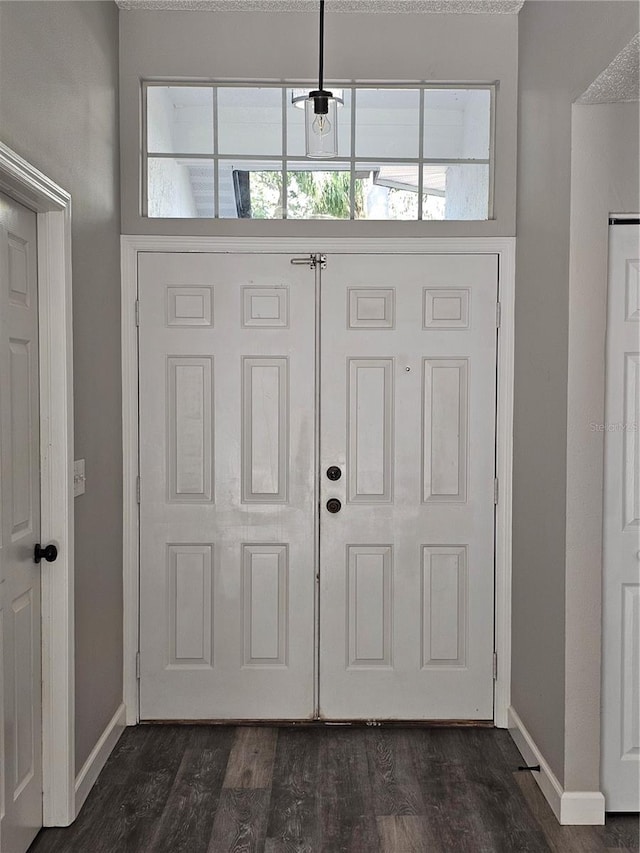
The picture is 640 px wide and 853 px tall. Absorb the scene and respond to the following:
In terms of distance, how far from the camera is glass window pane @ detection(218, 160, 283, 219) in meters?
3.62

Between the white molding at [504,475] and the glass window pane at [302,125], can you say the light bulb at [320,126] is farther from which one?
the white molding at [504,475]

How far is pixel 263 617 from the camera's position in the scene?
3662 mm

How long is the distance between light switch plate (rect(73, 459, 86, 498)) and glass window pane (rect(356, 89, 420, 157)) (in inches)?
69.8

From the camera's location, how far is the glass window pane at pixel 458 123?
3.61 metres

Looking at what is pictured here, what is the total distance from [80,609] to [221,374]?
3.86 feet

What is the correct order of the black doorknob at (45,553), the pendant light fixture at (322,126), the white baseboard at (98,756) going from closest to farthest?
the pendant light fixture at (322,126) < the black doorknob at (45,553) < the white baseboard at (98,756)

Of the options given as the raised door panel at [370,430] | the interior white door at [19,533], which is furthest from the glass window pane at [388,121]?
the interior white door at [19,533]

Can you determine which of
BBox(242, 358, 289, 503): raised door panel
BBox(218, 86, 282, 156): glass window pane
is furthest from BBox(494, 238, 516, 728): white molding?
BBox(218, 86, 282, 156): glass window pane

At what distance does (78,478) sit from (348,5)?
7.18ft

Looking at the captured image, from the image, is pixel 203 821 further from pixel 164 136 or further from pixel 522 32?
pixel 522 32

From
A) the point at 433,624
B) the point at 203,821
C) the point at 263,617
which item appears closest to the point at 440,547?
the point at 433,624

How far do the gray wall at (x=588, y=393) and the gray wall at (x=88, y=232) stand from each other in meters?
1.67

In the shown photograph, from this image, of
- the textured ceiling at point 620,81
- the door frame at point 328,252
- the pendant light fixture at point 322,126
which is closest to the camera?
the textured ceiling at point 620,81

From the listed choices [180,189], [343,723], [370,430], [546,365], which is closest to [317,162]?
[180,189]
